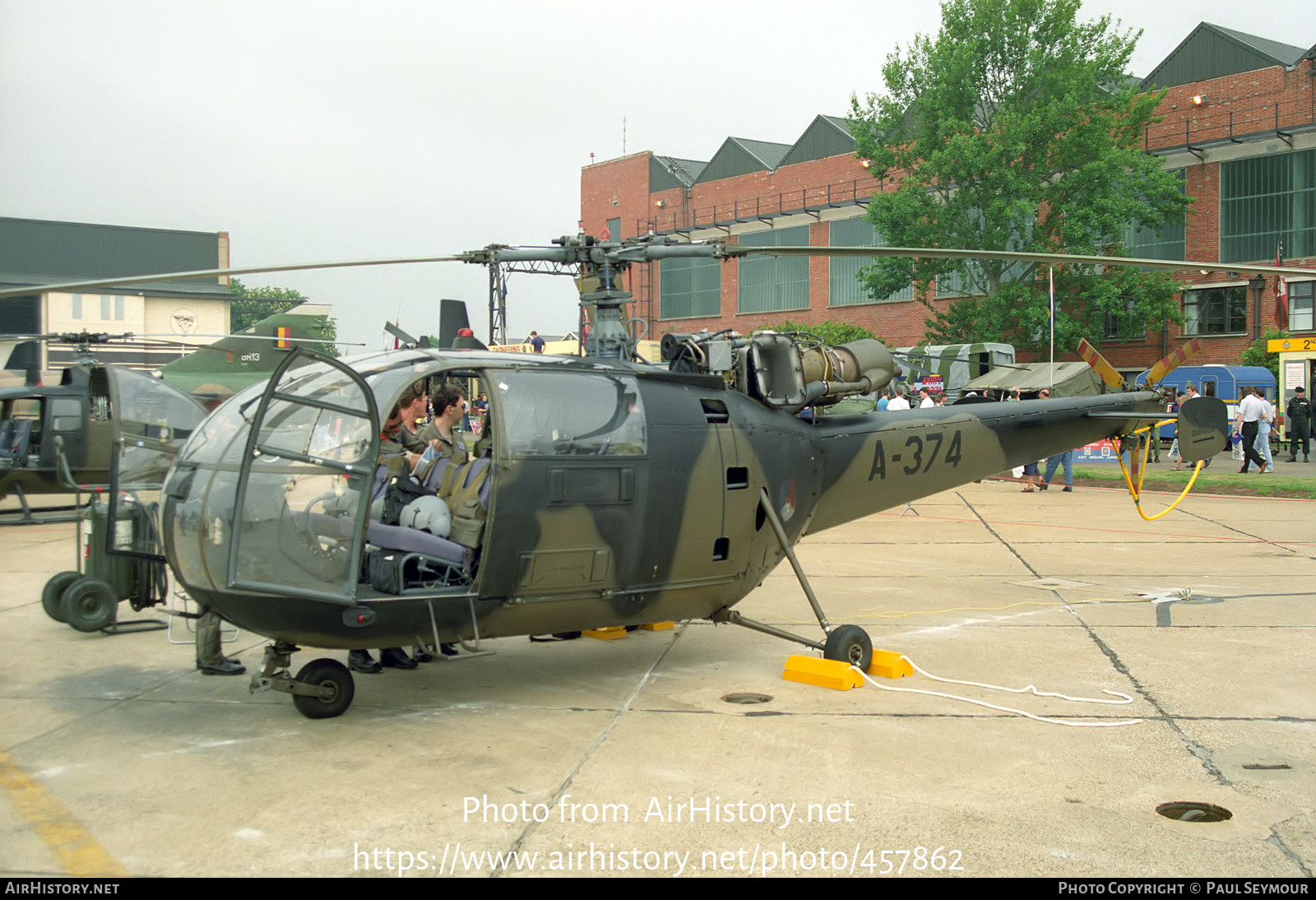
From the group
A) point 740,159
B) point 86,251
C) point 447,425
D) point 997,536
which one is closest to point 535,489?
point 447,425

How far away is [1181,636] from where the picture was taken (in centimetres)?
789

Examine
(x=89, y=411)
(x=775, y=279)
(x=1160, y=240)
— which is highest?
(x=775, y=279)

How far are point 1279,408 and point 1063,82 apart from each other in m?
12.8

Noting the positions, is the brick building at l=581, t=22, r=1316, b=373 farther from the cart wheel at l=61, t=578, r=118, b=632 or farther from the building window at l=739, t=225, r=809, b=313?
the cart wheel at l=61, t=578, r=118, b=632

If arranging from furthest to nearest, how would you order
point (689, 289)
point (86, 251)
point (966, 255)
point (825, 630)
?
point (86, 251)
point (689, 289)
point (825, 630)
point (966, 255)

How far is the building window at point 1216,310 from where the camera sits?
116 ft

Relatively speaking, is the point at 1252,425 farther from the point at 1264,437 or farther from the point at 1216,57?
the point at 1216,57

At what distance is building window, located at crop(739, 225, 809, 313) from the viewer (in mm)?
48188

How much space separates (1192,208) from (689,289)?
79.5 feet

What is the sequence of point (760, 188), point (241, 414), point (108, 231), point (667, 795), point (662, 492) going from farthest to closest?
point (108, 231), point (760, 188), point (662, 492), point (241, 414), point (667, 795)

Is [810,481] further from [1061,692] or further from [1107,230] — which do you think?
[1107,230]

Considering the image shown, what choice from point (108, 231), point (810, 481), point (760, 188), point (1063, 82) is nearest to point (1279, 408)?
point (1063, 82)

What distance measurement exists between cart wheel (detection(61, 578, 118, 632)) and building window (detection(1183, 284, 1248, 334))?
36909 mm

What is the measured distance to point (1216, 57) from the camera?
119 feet
